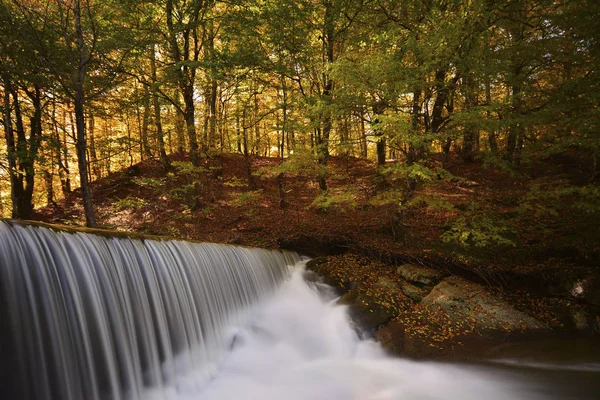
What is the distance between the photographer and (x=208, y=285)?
5852mm

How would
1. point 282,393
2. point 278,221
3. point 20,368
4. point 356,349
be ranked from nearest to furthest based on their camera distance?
point 20,368 → point 282,393 → point 356,349 → point 278,221

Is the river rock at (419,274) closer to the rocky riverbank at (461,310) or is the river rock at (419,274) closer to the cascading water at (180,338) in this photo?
the rocky riverbank at (461,310)

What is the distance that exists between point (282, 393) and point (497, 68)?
7233mm

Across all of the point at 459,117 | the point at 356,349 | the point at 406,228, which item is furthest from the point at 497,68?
the point at 356,349

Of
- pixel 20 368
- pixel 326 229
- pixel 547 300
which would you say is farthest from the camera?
pixel 326 229

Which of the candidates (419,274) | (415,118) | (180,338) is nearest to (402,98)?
(415,118)

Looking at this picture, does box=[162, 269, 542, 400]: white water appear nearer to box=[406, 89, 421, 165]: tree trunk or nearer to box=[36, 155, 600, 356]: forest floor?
box=[36, 155, 600, 356]: forest floor

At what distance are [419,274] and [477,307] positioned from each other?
1.45m

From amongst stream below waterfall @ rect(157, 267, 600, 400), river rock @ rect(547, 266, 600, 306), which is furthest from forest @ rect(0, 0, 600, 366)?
stream below waterfall @ rect(157, 267, 600, 400)

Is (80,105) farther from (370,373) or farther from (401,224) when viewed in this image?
(401,224)

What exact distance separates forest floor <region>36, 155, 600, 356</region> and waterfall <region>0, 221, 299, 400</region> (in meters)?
4.02

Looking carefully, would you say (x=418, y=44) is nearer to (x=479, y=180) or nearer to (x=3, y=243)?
(x=3, y=243)

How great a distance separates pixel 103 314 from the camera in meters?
3.63

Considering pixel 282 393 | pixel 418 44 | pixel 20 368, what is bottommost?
pixel 282 393
